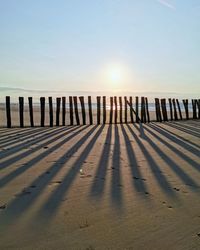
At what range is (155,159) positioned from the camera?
546 centimetres

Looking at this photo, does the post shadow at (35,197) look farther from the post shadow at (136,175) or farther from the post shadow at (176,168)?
the post shadow at (176,168)

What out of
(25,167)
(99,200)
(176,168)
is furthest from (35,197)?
(176,168)

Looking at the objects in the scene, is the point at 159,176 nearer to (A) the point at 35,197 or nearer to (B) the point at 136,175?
(B) the point at 136,175

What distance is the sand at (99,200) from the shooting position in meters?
2.43

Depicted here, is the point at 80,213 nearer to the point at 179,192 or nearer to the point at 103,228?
the point at 103,228

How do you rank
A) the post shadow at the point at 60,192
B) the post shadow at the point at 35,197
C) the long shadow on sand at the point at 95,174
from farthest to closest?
1. the long shadow on sand at the point at 95,174
2. the post shadow at the point at 60,192
3. the post shadow at the point at 35,197

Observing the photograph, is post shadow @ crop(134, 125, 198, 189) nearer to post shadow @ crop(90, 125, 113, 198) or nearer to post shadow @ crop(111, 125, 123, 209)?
post shadow @ crop(111, 125, 123, 209)

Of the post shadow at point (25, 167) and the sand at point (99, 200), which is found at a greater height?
the post shadow at point (25, 167)

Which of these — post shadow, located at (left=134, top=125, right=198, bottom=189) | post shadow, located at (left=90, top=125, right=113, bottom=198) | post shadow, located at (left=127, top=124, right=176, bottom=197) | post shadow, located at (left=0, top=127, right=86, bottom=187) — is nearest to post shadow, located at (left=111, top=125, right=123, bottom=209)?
post shadow, located at (left=90, top=125, right=113, bottom=198)

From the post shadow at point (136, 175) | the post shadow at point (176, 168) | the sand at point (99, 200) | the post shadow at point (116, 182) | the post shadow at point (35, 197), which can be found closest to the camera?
the sand at point (99, 200)

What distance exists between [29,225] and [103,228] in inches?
24.9

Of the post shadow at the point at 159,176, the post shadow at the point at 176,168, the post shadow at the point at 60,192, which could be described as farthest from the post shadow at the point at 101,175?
the post shadow at the point at 176,168

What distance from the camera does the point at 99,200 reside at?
10.7 ft

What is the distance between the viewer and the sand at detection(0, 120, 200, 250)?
2.43 meters
